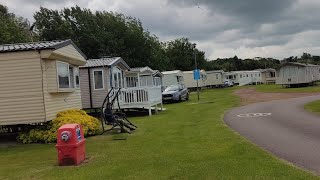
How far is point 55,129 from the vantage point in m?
15.1

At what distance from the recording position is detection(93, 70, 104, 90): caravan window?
82.7 feet

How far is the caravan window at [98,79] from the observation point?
25.2m

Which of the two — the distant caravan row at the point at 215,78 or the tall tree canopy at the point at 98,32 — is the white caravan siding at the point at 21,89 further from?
the distant caravan row at the point at 215,78

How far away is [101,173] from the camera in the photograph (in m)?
8.38

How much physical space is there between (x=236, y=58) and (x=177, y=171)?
384 feet

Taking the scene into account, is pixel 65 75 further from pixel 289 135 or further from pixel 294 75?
pixel 294 75

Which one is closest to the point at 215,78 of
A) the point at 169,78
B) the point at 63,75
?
the point at 169,78

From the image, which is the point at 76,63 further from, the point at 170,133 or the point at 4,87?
the point at 170,133

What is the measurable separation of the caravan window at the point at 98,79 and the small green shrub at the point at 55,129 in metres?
8.70

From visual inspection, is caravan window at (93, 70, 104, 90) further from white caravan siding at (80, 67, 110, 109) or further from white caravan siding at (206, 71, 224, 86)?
white caravan siding at (206, 71, 224, 86)

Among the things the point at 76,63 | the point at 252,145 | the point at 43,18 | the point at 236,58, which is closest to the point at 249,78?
the point at 236,58

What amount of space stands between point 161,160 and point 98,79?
54.0 ft

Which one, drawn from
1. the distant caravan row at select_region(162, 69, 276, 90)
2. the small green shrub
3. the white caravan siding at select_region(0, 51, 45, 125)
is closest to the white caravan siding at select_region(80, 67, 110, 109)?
the small green shrub

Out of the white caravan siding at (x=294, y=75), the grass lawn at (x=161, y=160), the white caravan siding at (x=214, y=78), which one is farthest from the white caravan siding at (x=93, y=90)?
the white caravan siding at (x=214, y=78)
